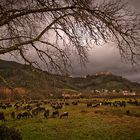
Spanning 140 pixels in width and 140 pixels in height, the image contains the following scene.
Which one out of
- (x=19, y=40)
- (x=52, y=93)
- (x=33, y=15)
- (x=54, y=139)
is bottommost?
(x=54, y=139)

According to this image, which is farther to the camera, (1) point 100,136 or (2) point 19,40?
(1) point 100,136

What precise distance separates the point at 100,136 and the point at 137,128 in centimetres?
668

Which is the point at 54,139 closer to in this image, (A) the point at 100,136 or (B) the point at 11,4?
(A) the point at 100,136

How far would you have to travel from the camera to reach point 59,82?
10.0 meters

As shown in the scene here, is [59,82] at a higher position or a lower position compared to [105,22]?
lower

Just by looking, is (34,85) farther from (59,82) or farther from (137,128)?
(137,128)

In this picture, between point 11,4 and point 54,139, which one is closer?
point 11,4

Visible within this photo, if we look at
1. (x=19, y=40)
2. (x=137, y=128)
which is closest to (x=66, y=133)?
(x=137, y=128)

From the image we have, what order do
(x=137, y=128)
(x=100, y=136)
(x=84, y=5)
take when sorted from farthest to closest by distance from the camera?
(x=137, y=128), (x=100, y=136), (x=84, y=5)

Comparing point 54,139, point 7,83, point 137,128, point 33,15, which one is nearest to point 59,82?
point 7,83

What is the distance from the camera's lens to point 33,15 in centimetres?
1005

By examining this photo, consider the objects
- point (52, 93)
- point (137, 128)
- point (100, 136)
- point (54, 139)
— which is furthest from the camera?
point (137, 128)

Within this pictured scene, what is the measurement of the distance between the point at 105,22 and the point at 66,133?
22036 mm

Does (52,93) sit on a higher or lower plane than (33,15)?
lower
